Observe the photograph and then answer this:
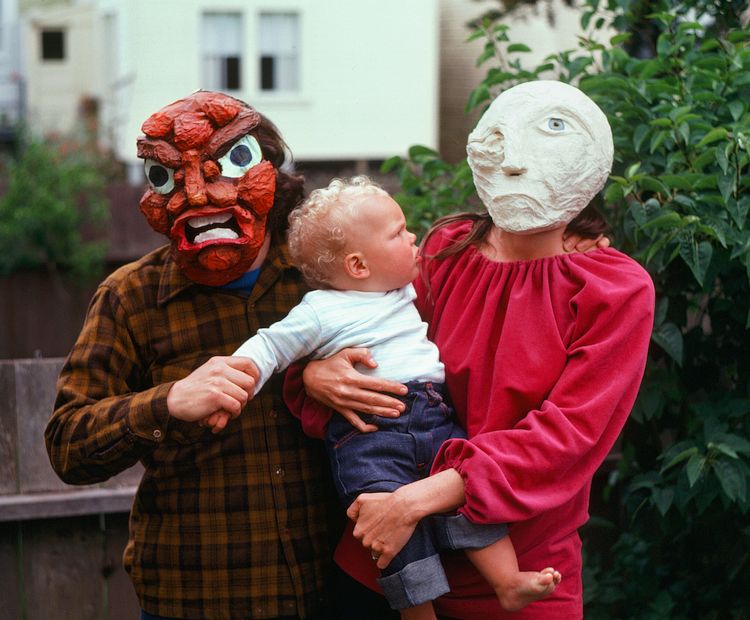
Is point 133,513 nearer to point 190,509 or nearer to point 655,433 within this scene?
point 190,509

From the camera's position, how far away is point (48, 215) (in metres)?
11.6

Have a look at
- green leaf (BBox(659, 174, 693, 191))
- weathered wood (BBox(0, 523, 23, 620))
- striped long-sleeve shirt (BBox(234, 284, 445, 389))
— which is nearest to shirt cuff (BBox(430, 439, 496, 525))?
striped long-sleeve shirt (BBox(234, 284, 445, 389))

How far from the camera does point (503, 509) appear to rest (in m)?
2.16

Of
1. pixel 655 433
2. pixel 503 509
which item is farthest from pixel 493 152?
pixel 655 433

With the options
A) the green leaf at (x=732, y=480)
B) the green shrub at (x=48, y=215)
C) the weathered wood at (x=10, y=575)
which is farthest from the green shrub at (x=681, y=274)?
the green shrub at (x=48, y=215)

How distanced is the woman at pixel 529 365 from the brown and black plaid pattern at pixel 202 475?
6.2 inches

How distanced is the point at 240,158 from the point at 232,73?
16.0 meters

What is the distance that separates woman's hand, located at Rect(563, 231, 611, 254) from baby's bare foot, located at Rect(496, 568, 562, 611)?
0.67m

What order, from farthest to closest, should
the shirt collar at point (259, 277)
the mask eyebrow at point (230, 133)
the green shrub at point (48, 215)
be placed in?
the green shrub at point (48, 215) → the shirt collar at point (259, 277) → the mask eyebrow at point (230, 133)

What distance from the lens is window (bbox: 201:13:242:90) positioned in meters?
17.6

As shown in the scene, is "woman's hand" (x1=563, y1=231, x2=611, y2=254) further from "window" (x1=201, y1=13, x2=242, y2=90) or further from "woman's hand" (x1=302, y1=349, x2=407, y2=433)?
"window" (x1=201, y1=13, x2=242, y2=90)

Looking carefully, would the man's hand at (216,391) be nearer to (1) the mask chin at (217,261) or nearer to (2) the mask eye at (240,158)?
(1) the mask chin at (217,261)

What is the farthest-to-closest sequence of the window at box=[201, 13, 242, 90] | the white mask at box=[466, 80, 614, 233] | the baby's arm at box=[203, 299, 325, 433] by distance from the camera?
1. the window at box=[201, 13, 242, 90]
2. the baby's arm at box=[203, 299, 325, 433]
3. the white mask at box=[466, 80, 614, 233]

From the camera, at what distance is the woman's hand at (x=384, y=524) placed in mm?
2211
